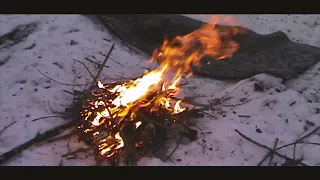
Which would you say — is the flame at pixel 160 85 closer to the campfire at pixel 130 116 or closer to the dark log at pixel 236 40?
the campfire at pixel 130 116

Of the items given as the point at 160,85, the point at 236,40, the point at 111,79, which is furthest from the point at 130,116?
the point at 236,40

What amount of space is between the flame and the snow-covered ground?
0.31 m

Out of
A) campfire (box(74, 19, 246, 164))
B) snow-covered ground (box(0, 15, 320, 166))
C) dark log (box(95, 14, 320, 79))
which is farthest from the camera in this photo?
dark log (box(95, 14, 320, 79))

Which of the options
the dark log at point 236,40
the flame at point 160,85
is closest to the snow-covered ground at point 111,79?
the dark log at point 236,40

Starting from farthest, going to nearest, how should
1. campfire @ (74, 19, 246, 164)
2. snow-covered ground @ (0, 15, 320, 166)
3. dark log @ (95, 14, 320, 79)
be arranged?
dark log @ (95, 14, 320, 79) → snow-covered ground @ (0, 15, 320, 166) → campfire @ (74, 19, 246, 164)

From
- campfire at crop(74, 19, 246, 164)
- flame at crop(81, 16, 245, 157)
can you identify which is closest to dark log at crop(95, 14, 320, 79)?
flame at crop(81, 16, 245, 157)

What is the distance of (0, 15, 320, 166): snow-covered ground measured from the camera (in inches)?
205

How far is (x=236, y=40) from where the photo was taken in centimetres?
768

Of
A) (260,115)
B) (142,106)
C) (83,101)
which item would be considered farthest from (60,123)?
(260,115)

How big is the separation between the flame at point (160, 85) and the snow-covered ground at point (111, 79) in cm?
31

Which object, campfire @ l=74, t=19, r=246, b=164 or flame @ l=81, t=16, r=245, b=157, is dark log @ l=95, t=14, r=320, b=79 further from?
campfire @ l=74, t=19, r=246, b=164

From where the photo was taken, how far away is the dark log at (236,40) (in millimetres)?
7027

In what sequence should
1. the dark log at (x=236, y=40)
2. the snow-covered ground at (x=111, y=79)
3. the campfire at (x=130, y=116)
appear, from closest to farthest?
1. the campfire at (x=130, y=116)
2. the snow-covered ground at (x=111, y=79)
3. the dark log at (x=236, y=40)
